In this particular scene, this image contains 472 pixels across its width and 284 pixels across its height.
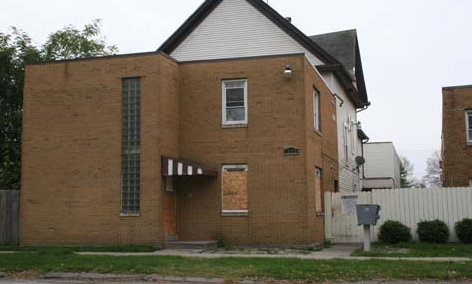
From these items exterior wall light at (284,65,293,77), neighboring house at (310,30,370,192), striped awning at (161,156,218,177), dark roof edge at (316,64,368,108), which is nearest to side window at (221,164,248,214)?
striped awning at (161,156,218,177)

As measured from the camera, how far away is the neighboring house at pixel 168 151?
19.3 metres

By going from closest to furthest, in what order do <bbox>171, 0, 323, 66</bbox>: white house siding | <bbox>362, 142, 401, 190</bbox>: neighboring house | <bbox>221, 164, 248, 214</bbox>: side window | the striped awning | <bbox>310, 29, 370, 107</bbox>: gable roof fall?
the striped awning < <bbox>221, 164, 248, 214</bbox>: side window < <bbox>171, 0, 323, 66</bbox>: white house siding < <bbox>310, 29, 370, 107</bbox>: gable roof < <bbox>362, 142, 401, 190</bbox>: neighboring house

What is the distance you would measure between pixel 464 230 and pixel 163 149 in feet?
33.9

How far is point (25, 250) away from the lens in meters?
18.6

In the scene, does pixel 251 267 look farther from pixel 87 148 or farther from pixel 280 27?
pixel 280 27

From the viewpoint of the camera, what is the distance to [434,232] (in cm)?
2086

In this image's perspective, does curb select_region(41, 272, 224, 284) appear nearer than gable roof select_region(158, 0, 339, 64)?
Yes

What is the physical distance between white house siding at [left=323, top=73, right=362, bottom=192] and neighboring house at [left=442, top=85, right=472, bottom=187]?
15.9 ft

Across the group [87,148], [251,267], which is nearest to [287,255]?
[251,267]

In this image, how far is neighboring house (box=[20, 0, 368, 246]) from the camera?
63.3ft

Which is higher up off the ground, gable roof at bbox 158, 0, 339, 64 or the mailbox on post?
gable roof at bbox 158, 0, 339, 64

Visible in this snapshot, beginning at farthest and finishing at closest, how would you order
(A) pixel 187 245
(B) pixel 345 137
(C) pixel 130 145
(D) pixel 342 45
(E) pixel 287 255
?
(D) pixel 342 45 → (B) pixel 345 137 → (C) pixel 130 145 → (A) pixel 187 245 → (E) pixel 287 255

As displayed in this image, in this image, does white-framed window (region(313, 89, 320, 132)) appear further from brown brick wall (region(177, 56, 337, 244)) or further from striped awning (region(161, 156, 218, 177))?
striped awning (region(161, 156, 218, 177))

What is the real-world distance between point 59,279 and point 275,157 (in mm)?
8733
